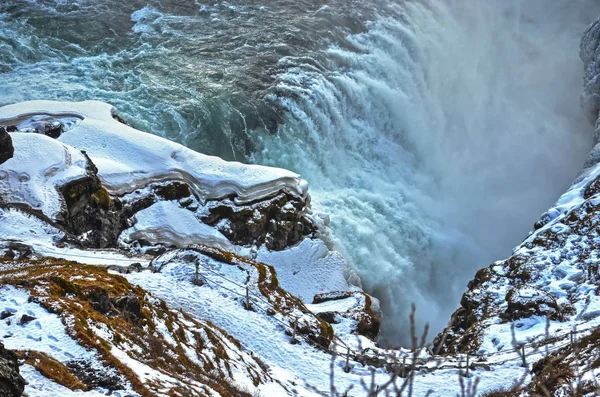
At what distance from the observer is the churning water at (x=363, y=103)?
83.4 feet

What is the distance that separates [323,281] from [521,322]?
311 inches

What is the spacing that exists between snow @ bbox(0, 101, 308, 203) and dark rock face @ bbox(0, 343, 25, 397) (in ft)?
41.1

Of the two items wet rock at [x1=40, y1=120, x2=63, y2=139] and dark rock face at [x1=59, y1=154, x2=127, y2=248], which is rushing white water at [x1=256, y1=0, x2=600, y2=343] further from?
wet rock at [x1=40, y1=120, x2=63, y2=139]

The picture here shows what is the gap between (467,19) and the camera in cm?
4325

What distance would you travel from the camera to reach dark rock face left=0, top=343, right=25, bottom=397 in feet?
18.8

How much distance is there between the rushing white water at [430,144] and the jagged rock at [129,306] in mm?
13304

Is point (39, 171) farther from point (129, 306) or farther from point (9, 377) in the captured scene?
point (9, 377)

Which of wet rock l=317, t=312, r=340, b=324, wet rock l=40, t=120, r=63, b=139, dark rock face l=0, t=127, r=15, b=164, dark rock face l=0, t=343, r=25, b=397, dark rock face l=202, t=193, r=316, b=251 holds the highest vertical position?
wet rock l=40, t=120, r=63, b=139

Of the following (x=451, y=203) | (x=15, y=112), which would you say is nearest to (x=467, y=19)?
(x=451, y=203)

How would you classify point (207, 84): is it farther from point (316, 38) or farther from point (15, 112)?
point (15, 112)

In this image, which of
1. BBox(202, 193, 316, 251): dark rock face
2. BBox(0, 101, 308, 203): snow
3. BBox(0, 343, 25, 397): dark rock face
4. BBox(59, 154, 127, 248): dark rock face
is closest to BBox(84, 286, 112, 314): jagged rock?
BBox(0, 343, 25, 397): dark rock face

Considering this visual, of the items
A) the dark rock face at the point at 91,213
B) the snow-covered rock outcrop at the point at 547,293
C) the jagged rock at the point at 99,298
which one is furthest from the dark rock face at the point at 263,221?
the jagged rock at the point at 99,298

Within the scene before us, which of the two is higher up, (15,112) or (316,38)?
(316,38)

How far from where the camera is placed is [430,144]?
103 ft
